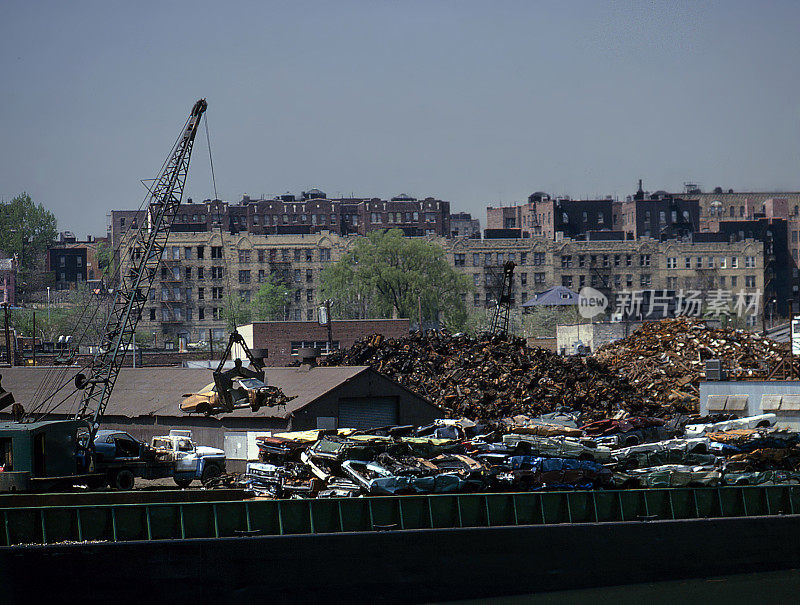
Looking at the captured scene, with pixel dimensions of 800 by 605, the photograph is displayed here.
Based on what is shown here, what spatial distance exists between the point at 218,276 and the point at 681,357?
105 metres

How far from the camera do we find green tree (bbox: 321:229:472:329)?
128250 millimetres

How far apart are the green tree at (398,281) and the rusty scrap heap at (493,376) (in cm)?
6160


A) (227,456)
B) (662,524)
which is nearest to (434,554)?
(662,524)

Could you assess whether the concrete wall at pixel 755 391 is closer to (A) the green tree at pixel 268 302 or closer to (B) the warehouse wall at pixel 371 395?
(B) the warehouse wall at pixel 371 395

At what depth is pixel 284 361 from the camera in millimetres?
86375

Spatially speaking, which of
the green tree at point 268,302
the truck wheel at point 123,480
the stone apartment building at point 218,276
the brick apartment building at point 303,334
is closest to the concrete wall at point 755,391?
the truck wheel at point 123,480

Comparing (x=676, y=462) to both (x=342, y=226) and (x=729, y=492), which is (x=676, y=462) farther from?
(x=342, y=226)

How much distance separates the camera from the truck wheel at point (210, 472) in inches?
1545

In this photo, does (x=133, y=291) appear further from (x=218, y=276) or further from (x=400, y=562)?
(x=218, y=276)

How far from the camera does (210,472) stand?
39500 mm

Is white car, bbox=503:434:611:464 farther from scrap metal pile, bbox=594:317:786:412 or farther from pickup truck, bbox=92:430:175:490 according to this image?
scrap metal pile, bbox=594:317:786:412

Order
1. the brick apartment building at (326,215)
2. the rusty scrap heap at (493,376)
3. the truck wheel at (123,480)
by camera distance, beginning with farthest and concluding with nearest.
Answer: the brick apartment building at (326,215) → the rusty scrap heap at (493,376) → the truck wheel at (123,480)

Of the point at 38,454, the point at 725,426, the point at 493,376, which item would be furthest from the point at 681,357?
the point at 38,454

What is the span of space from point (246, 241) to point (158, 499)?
444 feet
